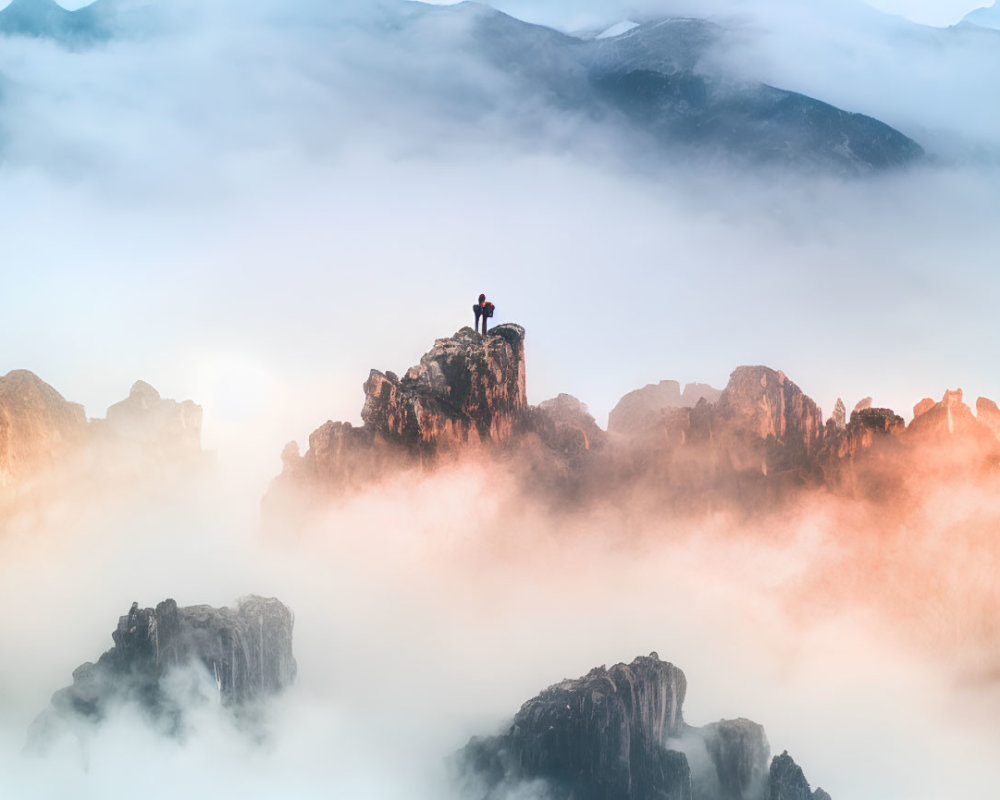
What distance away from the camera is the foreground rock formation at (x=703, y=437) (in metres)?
176

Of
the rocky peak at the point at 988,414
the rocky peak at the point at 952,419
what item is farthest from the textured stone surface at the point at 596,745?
the rocky peak at the point at 988,414

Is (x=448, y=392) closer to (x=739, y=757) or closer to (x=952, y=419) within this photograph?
(x=739, y=757)

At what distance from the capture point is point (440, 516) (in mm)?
193500

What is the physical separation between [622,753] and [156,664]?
202ft

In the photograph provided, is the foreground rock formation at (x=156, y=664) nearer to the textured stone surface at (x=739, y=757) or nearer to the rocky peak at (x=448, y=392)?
the rocky peak at (x=448, y=392)

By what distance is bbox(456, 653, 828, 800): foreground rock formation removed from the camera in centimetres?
12744

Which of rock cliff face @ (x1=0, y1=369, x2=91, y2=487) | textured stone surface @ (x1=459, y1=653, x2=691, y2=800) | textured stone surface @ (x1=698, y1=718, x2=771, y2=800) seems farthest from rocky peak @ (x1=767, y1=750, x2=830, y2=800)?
rock cliff face @ (x1=0, y1=369, x2=91, y2=487)

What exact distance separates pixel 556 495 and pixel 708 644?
41638 mm

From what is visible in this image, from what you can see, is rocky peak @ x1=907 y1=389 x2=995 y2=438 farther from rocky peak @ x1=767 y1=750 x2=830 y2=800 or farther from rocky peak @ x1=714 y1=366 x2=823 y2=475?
rocky peak @ x1=767 y1=750 x2=830 y2=800

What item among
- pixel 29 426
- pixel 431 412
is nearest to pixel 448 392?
pixel 431 412

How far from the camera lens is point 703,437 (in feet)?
620

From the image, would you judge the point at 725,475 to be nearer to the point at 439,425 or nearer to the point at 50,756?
the point at 439,425

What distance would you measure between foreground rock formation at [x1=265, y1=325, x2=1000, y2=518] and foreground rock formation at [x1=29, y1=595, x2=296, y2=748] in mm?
49225

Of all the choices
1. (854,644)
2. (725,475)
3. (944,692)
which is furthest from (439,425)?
(944,692)
